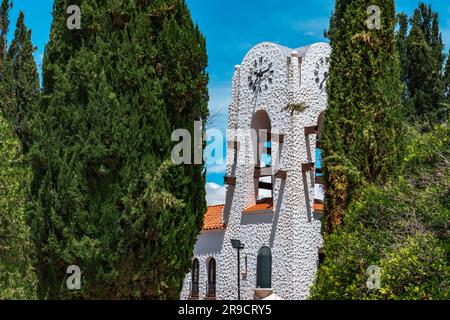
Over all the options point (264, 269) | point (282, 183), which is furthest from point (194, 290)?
point (282, 183)

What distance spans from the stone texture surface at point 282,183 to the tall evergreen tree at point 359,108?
6154mm

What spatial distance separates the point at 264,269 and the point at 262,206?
7.28ft

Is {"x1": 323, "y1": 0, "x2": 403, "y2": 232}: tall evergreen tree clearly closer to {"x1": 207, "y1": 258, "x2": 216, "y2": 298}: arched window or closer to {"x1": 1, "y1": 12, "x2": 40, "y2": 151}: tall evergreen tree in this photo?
{"x1": 207, "y1": 258, "x2": 216, "y2": 298}: arched window

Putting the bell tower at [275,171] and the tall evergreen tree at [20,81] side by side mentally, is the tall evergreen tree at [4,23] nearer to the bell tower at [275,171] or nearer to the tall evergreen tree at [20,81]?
the tall evergreen tree at [20,81]

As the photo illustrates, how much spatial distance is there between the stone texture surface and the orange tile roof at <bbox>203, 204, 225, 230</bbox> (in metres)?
0.35

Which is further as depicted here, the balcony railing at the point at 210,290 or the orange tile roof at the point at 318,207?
the balcony railing at the point at 210,290

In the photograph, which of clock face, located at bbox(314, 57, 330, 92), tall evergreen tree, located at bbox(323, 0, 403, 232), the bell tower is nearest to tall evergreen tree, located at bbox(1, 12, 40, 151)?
the bell tower

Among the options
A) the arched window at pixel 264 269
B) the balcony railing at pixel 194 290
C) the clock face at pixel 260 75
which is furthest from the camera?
the balcony railing at pixel 194 290

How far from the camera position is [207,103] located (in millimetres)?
14930

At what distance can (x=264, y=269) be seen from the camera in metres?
23.9

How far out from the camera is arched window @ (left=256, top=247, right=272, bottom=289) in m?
23.7

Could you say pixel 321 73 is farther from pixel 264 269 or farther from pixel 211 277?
pixel 211 277

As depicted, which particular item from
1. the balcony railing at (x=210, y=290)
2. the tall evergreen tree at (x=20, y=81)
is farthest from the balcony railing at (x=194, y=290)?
the tall evergreen tree at (x=20, y=81)

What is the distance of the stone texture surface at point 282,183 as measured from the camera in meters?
22.9
